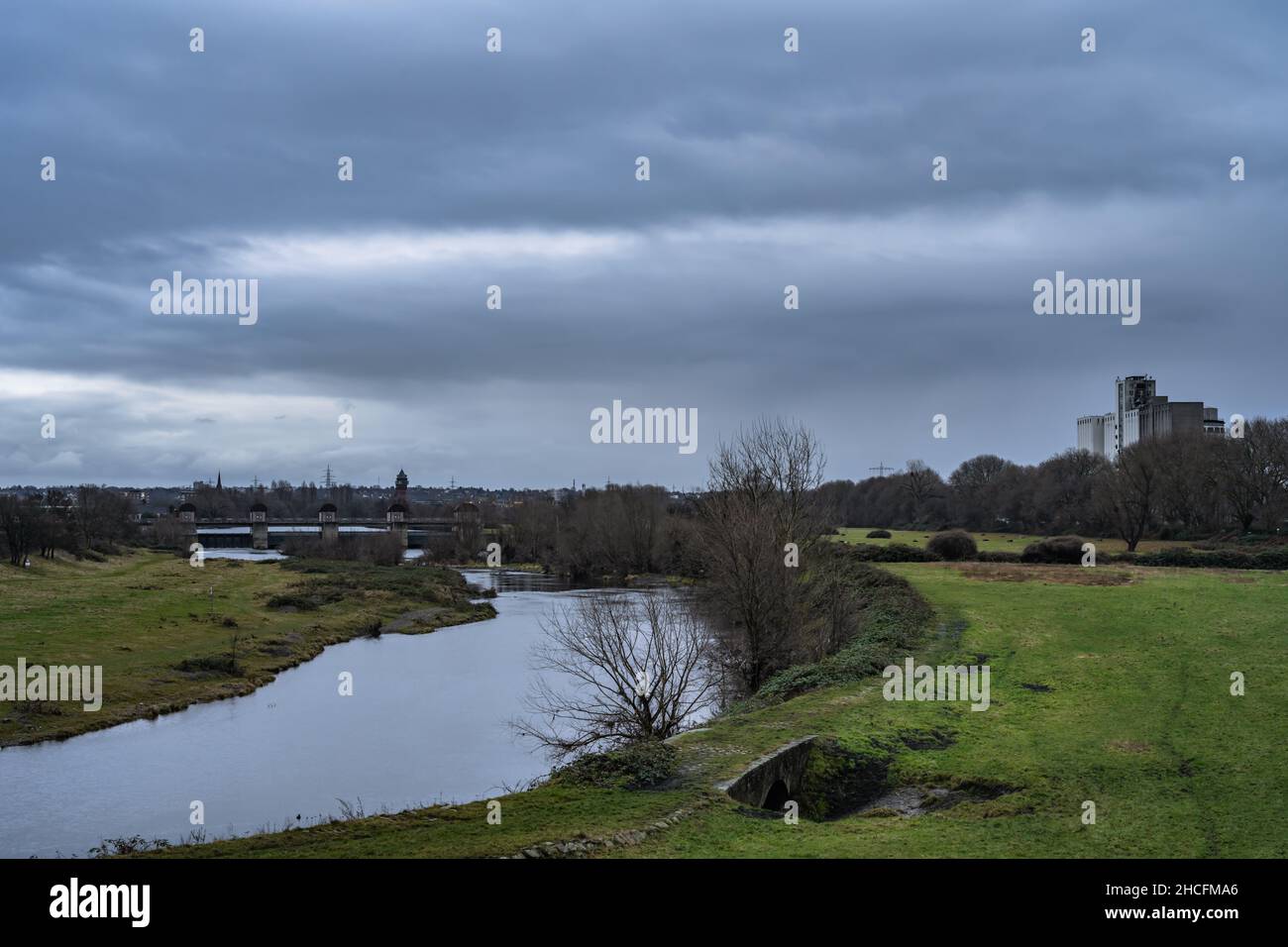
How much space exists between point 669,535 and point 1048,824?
69.0m

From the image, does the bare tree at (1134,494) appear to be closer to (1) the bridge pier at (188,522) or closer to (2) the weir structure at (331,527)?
(2) the weir structure at (331,527)

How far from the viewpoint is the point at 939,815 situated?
530 inches

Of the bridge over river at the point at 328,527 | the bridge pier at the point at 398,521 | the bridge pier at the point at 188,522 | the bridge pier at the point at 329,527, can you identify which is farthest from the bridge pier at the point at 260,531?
the bridge pier at the point at 398,521

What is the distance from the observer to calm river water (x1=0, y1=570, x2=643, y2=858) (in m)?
21.5

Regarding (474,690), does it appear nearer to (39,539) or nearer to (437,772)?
(437,772)

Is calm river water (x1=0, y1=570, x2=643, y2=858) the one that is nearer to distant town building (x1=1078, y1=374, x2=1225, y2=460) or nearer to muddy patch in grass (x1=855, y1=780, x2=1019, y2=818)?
muddy patch in grass (x1=855, y1=780, x2=1019, y2=818)

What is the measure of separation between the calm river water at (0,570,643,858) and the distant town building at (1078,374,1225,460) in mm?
87816

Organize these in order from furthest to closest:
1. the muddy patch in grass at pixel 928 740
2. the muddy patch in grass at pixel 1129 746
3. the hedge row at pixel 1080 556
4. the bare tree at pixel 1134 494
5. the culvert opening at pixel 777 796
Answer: the bare tree at pixel 1134 494
the hedge row at pixel 1080 556
the muddy patch in grass at pixel 928 740
the muddy patch in grass at pixel 1129 746
the culvert opening at pixel 777 796

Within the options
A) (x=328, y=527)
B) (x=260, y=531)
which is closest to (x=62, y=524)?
(x=328, y=527)

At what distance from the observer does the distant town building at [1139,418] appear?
110m

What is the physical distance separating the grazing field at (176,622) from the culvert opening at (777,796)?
23.6 meters

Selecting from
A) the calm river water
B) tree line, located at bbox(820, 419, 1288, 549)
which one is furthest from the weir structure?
the calm river water

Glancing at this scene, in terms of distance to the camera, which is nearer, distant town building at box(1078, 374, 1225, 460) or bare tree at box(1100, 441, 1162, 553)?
bare tree at box(1100, 441, 1162, 553)
